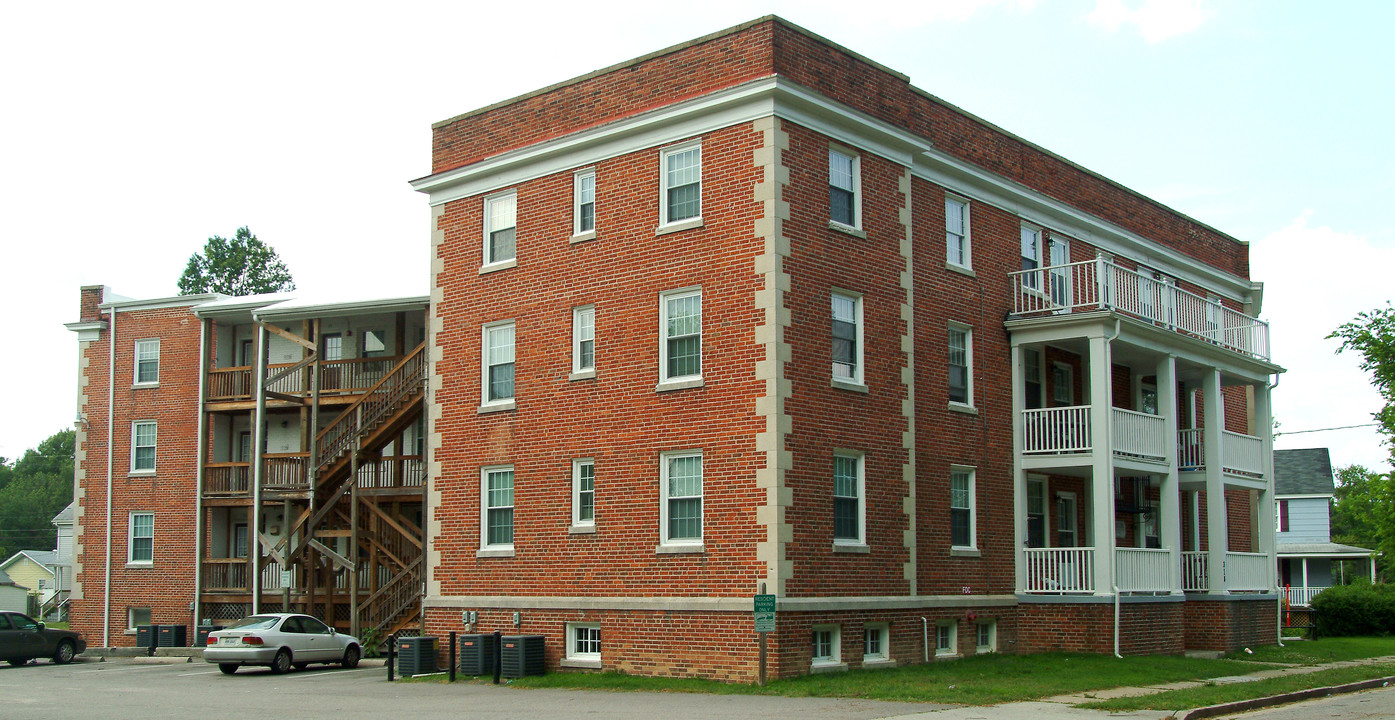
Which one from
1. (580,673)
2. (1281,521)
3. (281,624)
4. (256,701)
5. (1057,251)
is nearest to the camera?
(256,701)

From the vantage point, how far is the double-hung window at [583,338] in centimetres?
2520

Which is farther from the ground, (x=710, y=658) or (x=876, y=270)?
(x=876, y=270)

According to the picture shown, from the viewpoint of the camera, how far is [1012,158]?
96.6ft

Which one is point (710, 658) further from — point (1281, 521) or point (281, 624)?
point (1281, 521)

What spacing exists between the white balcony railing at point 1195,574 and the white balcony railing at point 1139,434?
2.67 m

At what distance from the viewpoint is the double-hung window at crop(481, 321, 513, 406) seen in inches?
1048

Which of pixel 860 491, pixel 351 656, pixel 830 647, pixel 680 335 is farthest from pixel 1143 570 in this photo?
pixel 351 656

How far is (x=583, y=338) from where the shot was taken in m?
25.4

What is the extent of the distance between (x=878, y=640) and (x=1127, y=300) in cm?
1095

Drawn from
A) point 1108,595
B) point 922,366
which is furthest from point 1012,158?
point 1108,595

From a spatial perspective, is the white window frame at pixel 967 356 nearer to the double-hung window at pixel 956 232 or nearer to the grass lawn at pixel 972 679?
the double-hung window at pixel 956 232

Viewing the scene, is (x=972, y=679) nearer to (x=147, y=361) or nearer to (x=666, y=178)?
(x=666, y=178)

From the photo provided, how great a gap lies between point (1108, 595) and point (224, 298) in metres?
25.2

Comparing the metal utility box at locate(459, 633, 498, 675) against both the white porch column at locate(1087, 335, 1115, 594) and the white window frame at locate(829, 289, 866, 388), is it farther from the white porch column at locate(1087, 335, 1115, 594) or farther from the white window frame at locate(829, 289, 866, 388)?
the white porch column at locate(1087, 335, 1115, 594)
